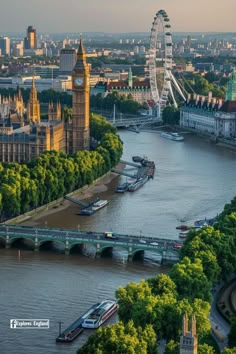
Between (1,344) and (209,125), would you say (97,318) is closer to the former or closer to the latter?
(1,344)

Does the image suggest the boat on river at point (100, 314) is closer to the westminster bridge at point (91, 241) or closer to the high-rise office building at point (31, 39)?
the westminster bridge at point (91, 241)

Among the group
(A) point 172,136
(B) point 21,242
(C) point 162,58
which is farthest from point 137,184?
(C) point 162,58

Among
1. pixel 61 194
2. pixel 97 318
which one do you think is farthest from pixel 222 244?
pixel 61 194

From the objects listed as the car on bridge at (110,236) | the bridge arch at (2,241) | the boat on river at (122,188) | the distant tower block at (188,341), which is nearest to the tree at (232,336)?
the distant tower block at (188,341)

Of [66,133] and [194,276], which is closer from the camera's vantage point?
[194,276]

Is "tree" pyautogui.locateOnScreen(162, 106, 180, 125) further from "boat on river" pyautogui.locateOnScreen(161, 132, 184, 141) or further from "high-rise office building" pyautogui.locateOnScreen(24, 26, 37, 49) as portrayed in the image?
"high-rise office building" pyautogui.locateOnScreen(24, 26, 37, 49)

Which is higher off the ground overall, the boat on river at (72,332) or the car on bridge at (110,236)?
the car on bridge at (110,236)
